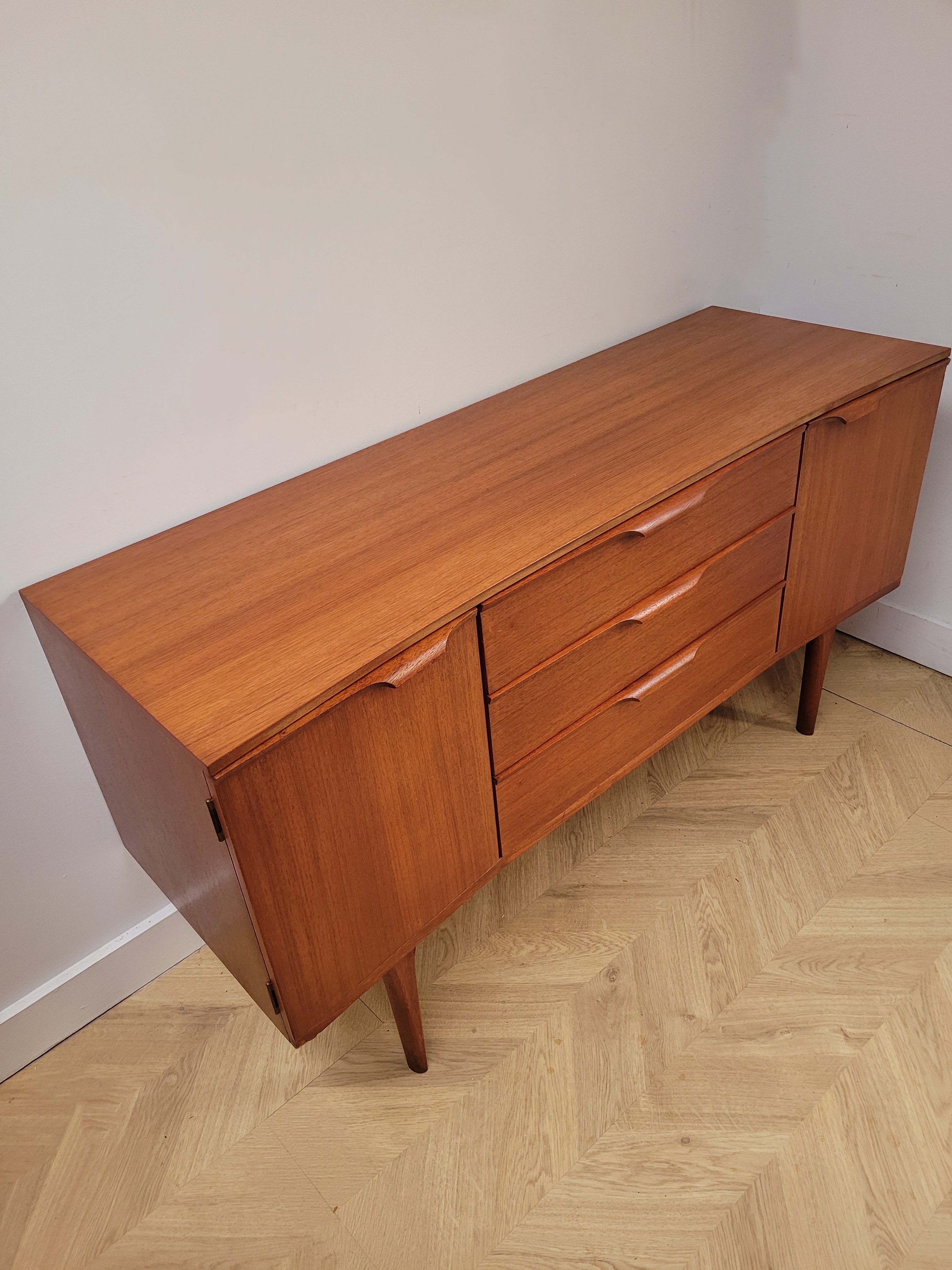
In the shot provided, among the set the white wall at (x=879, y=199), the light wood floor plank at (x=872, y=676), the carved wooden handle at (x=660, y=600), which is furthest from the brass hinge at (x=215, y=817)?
the white wall at (x=879, y=199)

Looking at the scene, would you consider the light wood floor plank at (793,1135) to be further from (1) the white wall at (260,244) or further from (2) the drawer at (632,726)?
(1) the white wall at (260,244)

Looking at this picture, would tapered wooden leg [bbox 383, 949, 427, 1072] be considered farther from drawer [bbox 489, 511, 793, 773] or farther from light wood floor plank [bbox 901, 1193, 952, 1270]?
light wood floor plank [bbox 901, 1193, 952, 1270]

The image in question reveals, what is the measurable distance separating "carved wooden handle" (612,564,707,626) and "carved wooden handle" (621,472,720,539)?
0.34ft

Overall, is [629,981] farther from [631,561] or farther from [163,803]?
[163,803]

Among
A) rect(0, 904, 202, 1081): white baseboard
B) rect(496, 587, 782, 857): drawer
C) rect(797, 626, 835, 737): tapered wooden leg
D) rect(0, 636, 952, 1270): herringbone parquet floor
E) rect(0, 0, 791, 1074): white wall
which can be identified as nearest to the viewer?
rect(0, 0, 791, 1074): white wall

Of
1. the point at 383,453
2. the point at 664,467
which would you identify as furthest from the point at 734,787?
the point at 383,453

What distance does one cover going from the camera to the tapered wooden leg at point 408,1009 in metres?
1.22

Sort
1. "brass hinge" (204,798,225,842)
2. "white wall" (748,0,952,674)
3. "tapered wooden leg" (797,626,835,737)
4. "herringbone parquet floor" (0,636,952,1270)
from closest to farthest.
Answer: "brass hinge" (204,798,225,842)
"herringbone parquet floor" (0,636,952,1270)
"white wall" (748,0,952,674)
"tapered wooden leg" (797,626,835,737)

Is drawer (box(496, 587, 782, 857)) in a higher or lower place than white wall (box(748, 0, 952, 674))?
lower

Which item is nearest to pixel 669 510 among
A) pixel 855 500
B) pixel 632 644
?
pixel 632 644

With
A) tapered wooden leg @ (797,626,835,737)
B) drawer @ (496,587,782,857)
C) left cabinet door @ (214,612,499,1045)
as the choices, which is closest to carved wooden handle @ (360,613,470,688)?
left cabinet door @ (214,612,499,1045)

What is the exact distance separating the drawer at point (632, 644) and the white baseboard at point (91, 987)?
0.67 meters

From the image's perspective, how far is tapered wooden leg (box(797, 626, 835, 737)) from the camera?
1.70 m

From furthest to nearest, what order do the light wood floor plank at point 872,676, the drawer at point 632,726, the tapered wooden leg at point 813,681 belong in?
the light wood floor plank at point 872,676 → the tapered wooden leg at point 813,681 → the drawer at point 632,726
